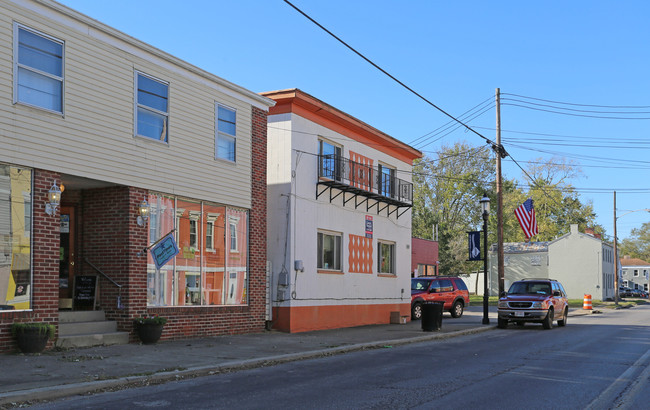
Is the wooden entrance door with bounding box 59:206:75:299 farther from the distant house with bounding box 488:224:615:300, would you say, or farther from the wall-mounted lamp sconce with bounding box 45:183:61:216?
the distant house with bounding box 488:224:615:300

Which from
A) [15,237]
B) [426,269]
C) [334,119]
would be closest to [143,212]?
[15,237]

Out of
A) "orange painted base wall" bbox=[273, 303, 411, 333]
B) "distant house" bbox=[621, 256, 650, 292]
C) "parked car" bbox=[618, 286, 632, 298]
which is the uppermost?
"orange painted base wall" bbox=[273, 303, 411, 333]

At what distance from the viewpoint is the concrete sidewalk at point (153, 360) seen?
8.75 m

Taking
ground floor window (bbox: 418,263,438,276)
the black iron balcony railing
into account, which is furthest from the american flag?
ground floor window (bbox: 418,263,438,276)

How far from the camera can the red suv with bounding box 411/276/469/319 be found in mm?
27406

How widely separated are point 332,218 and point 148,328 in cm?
867

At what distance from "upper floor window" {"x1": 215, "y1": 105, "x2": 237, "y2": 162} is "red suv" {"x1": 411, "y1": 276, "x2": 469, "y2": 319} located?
1276 centimetres

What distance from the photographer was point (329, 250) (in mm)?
21250

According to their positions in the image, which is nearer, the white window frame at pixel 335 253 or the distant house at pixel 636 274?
the white window frame at pixel 335 253

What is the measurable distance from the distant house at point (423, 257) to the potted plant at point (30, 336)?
29.9 m

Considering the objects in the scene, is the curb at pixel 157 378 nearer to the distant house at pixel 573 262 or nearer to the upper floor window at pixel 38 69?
the upper floor window at pixel 38 69

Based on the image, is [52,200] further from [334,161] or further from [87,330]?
[334,161]

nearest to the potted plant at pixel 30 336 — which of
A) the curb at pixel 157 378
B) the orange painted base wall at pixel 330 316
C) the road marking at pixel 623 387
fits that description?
the curb at pixel 157 378

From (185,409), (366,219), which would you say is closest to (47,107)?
(185,409)
